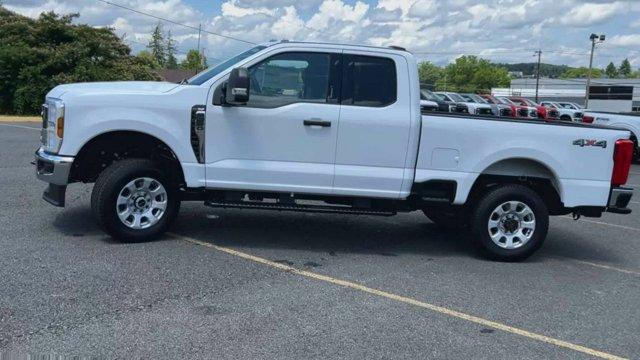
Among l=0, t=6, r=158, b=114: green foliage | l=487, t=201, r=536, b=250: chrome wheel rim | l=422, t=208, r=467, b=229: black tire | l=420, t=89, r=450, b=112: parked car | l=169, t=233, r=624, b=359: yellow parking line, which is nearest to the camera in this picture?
l=169, t=233, r=624, b=359: yellow parking line

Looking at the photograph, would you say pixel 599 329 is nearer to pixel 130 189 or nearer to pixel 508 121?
pixel 508 121

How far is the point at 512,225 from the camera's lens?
6.94 meters

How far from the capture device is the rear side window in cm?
663

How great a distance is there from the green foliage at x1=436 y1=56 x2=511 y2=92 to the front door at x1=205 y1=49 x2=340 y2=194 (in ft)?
463

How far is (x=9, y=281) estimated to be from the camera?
522 centimetres

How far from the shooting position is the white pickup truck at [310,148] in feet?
21.0

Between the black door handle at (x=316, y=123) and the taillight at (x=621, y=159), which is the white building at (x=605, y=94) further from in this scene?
the black door handle at (x=316, y=123)

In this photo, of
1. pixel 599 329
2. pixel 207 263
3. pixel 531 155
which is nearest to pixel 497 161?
pixel 531 155

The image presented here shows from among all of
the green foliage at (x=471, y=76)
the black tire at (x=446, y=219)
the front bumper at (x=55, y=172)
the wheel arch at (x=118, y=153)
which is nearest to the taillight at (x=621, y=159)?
the black tire at (x=446, y=219)

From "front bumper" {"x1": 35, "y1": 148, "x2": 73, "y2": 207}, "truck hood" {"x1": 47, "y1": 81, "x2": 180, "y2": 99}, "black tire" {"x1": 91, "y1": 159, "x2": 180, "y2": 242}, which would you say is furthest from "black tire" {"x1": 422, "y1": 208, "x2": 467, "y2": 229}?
"front bumper" {"x1": 35, "y1": 148, "x2": 73, "y2": 207}

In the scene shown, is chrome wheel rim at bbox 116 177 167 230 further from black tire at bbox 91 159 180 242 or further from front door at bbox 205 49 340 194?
front door at bbox 205 49 340 194

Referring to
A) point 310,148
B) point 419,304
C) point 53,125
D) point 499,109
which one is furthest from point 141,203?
point 499,109

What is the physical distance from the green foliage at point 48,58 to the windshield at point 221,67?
20.4 metres

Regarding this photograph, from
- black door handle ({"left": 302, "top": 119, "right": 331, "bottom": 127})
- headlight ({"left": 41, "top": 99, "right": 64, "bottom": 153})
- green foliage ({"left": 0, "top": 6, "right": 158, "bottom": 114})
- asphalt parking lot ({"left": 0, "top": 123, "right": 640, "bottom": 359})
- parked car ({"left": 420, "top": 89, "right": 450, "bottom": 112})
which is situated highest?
green foliage ({"left": 0, "top": 6, "right": 158, "bottom": 114})
